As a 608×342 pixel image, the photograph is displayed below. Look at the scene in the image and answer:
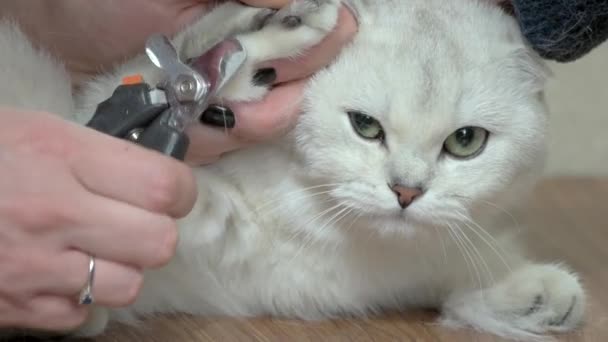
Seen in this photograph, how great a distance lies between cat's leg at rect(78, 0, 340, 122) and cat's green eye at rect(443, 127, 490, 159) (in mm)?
207

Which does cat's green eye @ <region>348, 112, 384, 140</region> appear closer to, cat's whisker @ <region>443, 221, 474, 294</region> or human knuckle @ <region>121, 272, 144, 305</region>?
cat's whisker @ <region>443, 221, 474, 294</region>

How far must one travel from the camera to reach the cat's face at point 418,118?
40.3 inches

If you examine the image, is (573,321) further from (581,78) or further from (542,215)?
(581,78)

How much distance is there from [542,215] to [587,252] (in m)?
0.23

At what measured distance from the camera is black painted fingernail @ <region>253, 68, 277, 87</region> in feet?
3.30

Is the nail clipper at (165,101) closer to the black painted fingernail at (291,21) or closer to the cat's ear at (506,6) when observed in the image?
the black painted fingernail at (291,21)

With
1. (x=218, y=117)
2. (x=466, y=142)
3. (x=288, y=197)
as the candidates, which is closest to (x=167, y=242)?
(x=218, y=117)

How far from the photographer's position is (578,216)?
5.93 ft

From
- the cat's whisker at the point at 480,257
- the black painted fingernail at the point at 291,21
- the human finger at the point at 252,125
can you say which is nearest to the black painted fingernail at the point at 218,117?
the human finger at the point at 252,125

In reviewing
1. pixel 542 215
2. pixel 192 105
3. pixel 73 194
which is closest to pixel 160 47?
pixel 192 105

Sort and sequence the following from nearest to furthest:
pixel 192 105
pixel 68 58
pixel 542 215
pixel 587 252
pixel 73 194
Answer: pixel 73 194 → pixel 192 105 → pixel 68 58 → pixel 587 252 → pixel 542 215

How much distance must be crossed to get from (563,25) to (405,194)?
270mm

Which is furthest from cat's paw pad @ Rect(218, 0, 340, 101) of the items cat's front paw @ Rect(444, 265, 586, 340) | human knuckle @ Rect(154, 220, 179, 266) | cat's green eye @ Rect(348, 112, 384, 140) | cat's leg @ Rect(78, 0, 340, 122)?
cat's front paw @ Rect(444, 265, 586, 340)

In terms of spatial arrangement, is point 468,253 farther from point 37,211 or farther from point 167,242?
point 37,211
